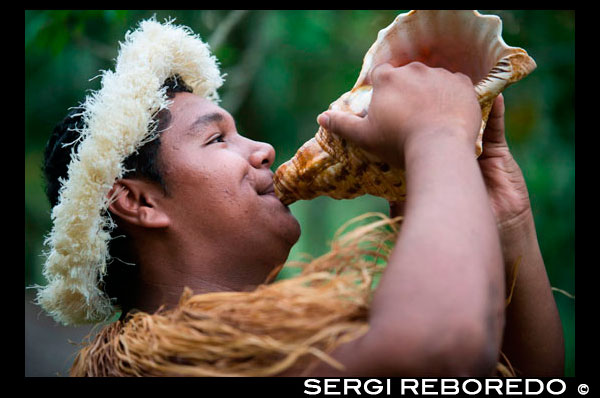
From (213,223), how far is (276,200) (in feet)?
0.71

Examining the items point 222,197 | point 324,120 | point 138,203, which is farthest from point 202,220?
point 324,120

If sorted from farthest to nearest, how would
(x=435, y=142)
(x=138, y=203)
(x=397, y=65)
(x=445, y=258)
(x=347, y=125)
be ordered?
(x=138, y=203) < (x=397, y=65) < (x=347, y=125) < (x=435, y=142) < (x=445, y=258)

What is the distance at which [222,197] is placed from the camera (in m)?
1.73

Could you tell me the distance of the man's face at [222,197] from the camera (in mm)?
1729

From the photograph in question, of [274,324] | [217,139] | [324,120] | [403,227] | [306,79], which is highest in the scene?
[306,79]

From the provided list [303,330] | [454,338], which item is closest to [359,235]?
[303,330]

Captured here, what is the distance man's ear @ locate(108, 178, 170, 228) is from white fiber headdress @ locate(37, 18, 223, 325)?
0.04m

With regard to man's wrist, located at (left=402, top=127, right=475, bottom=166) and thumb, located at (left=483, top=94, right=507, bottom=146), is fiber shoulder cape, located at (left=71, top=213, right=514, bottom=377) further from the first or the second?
thumb, located at (left=483, top=94, right=507, bottom=146)

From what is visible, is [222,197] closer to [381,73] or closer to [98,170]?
[98,170]

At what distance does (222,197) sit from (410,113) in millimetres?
678

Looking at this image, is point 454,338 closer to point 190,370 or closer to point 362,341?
point 362,341

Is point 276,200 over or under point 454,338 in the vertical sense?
over

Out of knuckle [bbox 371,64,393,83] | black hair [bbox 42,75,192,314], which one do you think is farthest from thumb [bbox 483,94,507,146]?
black hair [bbox 42,75,192,314]

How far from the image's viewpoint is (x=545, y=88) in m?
4.03
